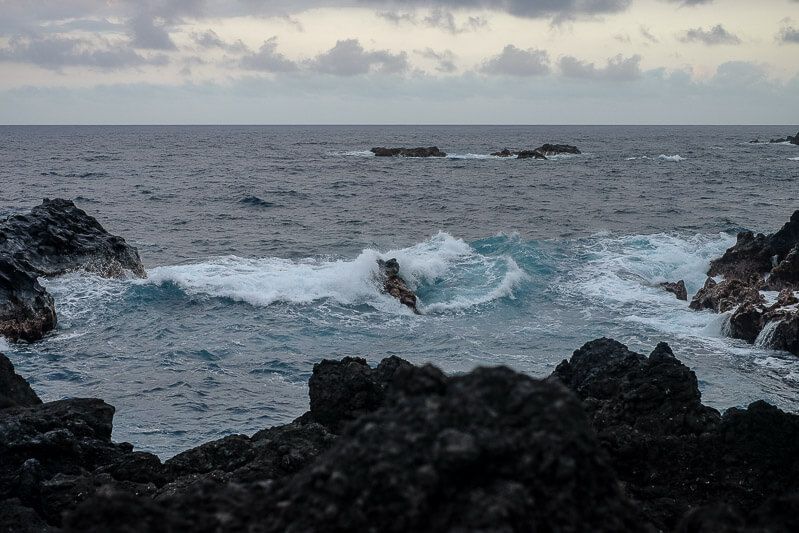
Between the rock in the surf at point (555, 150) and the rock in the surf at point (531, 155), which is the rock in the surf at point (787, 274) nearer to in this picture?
the rock in the surf at point (531, 155)

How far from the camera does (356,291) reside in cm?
2488

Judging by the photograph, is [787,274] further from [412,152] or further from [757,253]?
[412,152]

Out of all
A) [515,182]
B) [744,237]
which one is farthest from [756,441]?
[515,182]

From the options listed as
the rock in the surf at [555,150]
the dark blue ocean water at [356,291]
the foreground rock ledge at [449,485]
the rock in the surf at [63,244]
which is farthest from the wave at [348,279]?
the rock in the surf at [555,150]

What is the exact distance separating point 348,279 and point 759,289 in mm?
14109

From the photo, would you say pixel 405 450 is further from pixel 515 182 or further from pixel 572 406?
pixel 515 182

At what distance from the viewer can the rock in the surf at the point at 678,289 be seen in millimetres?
24891

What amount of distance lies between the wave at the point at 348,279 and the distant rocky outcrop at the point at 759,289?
7.42 meters

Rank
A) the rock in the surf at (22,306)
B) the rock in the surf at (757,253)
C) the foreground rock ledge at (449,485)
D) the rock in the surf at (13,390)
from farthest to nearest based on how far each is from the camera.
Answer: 1. the rock in the surf at (757,253)
2. the rock in the surf at (22,306)
3. the rock in the surf at (13,390)
4. the foreground rock ledge at (449,485)

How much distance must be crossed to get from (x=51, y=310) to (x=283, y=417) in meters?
9.88

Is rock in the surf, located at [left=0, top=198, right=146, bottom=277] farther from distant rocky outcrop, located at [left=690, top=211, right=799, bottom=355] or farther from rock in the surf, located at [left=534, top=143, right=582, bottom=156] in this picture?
rock in the surf, located at [left=534, top=143, right=582, bottom=156]

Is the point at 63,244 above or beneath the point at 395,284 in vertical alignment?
above

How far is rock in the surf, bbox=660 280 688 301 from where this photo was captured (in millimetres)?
24891

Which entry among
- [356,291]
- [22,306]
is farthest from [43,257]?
[356,291]
